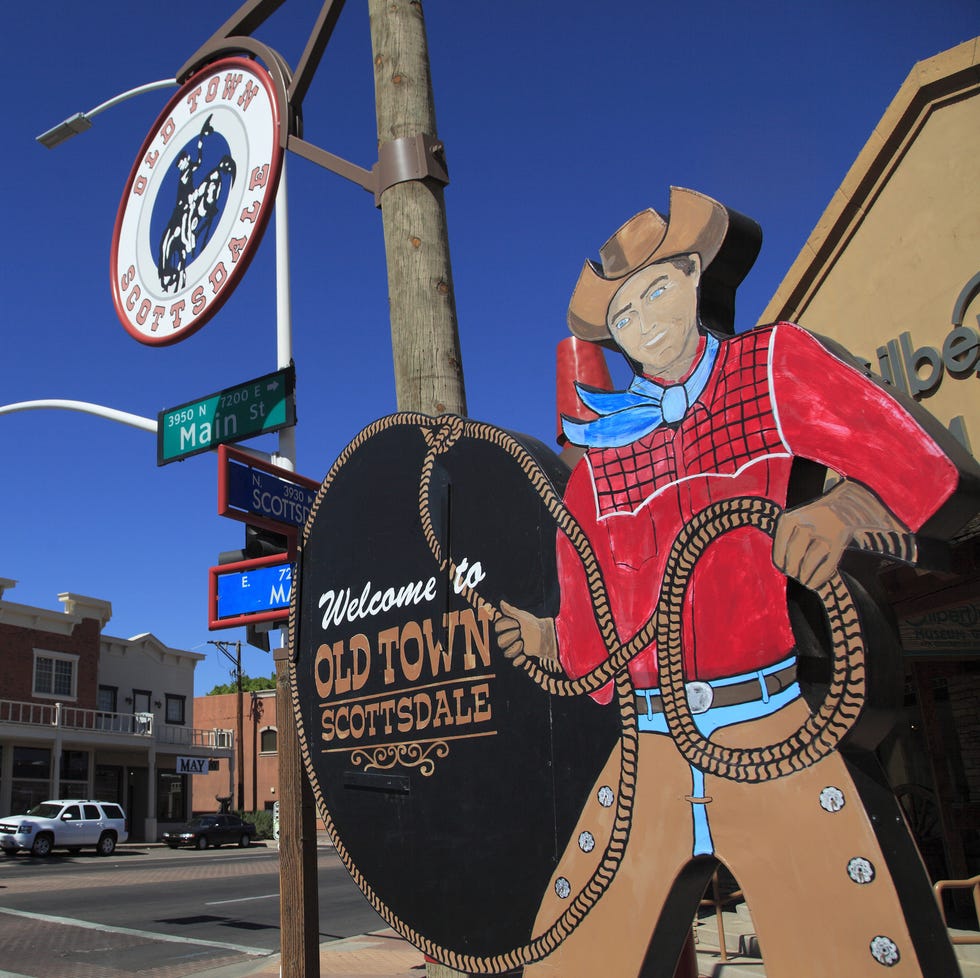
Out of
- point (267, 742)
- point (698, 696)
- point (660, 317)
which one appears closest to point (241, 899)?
point (698, 696)

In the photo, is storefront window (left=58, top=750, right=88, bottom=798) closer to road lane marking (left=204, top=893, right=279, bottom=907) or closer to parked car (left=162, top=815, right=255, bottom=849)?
parked car (left=162, top=815, right=255, bottom=849)

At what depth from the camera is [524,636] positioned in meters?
4.15

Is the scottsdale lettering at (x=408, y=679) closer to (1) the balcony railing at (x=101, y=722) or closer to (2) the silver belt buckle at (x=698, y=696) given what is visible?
(2) the silver belt buckle at (x=698, y=696)

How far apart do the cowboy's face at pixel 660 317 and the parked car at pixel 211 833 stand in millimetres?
32250

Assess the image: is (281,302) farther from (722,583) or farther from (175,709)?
(175,709)

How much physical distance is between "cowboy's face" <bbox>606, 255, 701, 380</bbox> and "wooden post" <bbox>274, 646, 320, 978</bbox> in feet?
9.78

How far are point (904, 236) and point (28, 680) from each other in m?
33.5

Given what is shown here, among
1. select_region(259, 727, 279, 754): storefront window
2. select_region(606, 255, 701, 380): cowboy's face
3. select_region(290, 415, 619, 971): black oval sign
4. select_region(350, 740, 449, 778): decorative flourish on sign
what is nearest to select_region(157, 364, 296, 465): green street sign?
select_region(290, 415, 619, 971): black oval sign

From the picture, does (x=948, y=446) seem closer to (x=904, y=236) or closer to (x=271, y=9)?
(x=904, y=236)

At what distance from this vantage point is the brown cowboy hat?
366 centimetres

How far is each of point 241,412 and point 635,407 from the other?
386 centimetres

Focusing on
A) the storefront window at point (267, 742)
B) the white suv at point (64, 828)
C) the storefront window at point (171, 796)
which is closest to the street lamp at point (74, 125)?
the white suv at point (64, 828)

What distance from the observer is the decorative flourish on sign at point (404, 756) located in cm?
449

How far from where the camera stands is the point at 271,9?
723 cm
